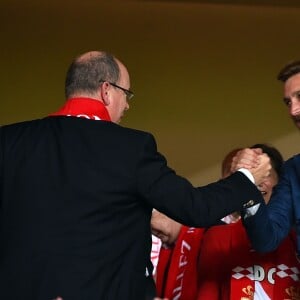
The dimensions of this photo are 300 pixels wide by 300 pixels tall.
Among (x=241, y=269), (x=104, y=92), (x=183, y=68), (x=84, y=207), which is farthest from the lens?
(x=183, y=68)

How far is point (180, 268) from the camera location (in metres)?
1.95

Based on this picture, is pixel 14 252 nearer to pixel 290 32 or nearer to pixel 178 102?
pixel 178 102

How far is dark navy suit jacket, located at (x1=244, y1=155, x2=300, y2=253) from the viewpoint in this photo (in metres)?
1.67

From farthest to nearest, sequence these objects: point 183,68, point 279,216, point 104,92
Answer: point 183,68
point 279,216
point 104,92

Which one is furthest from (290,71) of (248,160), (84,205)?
Answer: (84,205)

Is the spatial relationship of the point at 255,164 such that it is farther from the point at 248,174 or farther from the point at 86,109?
the point at 86,109

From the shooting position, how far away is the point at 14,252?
1.45 metres

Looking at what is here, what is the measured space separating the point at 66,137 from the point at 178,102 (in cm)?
158

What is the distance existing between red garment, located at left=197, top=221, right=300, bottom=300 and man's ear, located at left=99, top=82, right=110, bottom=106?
21.1 inches

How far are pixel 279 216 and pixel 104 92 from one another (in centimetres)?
50

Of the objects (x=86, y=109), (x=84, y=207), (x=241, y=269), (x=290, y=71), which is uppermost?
(x=290, y=71)

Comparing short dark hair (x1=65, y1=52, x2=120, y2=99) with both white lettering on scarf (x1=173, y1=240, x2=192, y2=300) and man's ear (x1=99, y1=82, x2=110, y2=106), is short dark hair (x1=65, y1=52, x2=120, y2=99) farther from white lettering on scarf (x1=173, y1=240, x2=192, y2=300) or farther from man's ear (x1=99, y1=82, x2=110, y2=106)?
white lettering on scarf (x1=173, y1=240, x2=192, y2=300)

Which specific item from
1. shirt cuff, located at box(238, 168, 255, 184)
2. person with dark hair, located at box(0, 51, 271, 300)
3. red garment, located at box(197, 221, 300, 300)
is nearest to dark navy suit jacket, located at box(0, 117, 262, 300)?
person with dark hair, located at box(0, 51, 271, 300)

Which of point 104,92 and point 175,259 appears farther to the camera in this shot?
point 175,259
